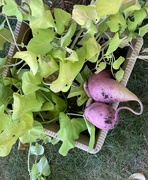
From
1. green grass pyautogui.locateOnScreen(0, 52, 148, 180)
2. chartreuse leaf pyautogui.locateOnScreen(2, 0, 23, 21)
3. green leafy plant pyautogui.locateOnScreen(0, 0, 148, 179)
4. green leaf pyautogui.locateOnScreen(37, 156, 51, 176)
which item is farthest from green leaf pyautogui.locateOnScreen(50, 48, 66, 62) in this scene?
green leaf pyautogui.locateOnScreen(37, 156, 51, 176)

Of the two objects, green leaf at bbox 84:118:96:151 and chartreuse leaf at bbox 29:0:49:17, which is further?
green leaf at bbox 84:118:96:151

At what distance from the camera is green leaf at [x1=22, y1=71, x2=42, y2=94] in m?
0.81

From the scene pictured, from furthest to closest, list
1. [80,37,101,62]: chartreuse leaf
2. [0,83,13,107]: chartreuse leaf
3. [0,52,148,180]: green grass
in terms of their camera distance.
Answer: [0,52,148,180]: green grass → [0,83,13,107]: chartreuse leaf → [80,37,101,62]: chartreuse leaf

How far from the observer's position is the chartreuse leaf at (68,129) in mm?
896

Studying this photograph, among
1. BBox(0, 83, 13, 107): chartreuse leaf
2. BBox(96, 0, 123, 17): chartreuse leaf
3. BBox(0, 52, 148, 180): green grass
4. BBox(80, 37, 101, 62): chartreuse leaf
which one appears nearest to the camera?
BBox(96, 0, 123, 17): chartreuse leaf

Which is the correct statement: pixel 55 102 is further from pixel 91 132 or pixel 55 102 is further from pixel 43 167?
pixel 43 167

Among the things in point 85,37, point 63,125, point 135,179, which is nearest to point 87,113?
point 63,125

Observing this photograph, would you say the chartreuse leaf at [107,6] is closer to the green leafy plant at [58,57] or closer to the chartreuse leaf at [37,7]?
the green leafy plant at [58,57]

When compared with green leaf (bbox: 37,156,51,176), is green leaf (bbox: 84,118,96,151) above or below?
above

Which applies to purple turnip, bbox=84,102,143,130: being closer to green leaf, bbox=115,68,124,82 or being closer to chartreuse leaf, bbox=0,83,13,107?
green leaf, bbox=115,68,124,82

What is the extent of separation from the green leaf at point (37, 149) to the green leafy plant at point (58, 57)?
19cm

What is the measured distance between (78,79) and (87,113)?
0.27ft

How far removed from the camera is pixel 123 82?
85cm

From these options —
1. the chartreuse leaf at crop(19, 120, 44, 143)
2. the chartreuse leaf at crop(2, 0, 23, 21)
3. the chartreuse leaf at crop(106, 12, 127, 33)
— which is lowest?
the chartreuse leaf at crop(19, 120, 44, 143)
